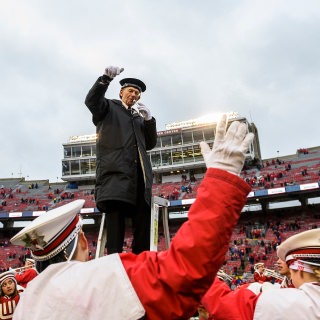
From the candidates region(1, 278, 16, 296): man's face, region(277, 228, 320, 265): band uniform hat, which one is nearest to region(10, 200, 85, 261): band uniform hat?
region(277, 228, 320, 265): band uniform hat

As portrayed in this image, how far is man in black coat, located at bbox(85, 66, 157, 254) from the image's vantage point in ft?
11.3

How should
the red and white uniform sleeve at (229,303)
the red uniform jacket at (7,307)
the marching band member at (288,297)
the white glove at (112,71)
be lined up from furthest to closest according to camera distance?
the red uniform jacket at (7,307), the white glove at (112,71), the red and white uniform sleeve at (229,303), the marching band member at (288,297)

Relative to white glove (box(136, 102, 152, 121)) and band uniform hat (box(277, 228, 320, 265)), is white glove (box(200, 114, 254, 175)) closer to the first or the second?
band uniform hat (box(277, 228, 320, 265))

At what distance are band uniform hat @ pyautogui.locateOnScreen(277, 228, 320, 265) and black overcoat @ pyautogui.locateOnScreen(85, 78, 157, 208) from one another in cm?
148

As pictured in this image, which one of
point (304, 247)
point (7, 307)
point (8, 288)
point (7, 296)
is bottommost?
point (7, 307)

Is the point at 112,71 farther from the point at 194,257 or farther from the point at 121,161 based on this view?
the point at 194,257

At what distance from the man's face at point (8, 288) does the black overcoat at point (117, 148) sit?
11.0 ft

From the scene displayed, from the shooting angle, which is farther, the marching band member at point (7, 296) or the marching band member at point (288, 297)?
the marching band member at point (7, 296)

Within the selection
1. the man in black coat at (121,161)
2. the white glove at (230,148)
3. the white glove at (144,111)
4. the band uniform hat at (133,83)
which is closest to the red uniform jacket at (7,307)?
the man in black coat at (121,161)

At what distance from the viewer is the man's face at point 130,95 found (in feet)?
13.1

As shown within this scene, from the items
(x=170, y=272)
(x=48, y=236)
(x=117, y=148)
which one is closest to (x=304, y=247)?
(x=170, y=272)

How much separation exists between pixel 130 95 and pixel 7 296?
4120mm

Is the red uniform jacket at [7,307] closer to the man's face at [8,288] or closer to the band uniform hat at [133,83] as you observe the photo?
the man's face at [8,288]

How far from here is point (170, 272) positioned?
4.43 feet
